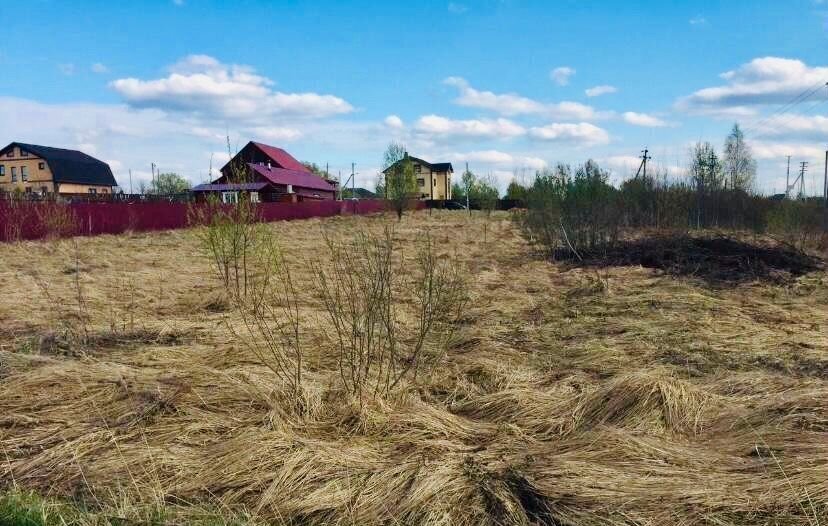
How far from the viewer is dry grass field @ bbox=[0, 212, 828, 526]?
2564mm

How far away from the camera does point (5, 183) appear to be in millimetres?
49719

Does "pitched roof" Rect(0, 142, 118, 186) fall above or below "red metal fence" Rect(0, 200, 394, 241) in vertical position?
above

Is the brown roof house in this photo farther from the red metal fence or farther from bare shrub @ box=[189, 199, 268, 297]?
bare shrub @ box=[189, 199, 268, 297]

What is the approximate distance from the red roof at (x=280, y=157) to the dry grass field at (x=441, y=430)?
43840 mm

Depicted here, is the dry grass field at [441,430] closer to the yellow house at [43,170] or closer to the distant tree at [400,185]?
the distant tree at [400,185]

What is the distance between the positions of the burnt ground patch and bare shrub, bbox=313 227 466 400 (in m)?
5.69

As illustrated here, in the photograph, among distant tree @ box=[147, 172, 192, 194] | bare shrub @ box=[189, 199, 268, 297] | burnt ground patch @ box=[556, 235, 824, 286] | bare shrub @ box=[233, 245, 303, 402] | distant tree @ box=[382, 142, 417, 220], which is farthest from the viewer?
distant tree @ box=[147, 172, 192, 194]

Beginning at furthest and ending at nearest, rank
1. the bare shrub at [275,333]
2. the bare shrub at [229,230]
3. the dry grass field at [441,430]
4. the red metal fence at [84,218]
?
the red metal fence at [84,218]
the bare shrub at [229,230]
the bare shrub at [275,333]
the dry grass field at [441,430]

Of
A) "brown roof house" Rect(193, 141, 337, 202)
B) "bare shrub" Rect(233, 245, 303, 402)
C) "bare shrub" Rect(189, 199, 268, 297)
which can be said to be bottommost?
"bare shrub" Rect(233, 245, 303, 402)

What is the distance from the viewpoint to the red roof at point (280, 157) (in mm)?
48188

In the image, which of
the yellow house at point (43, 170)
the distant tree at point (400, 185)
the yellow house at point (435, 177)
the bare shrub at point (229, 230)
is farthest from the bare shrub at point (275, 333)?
the yellow house at point (435, 177)

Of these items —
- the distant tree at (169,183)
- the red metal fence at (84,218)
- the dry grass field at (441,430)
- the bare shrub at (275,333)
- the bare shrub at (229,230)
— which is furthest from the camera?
the distant tree at (169,183)

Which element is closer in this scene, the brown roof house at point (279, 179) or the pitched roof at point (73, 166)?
the brown roof house at point (279, 179)

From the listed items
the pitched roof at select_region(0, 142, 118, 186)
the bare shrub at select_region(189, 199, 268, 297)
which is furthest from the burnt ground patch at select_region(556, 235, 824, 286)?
the pitched roof at select_region(0, 142, 118, 186)
